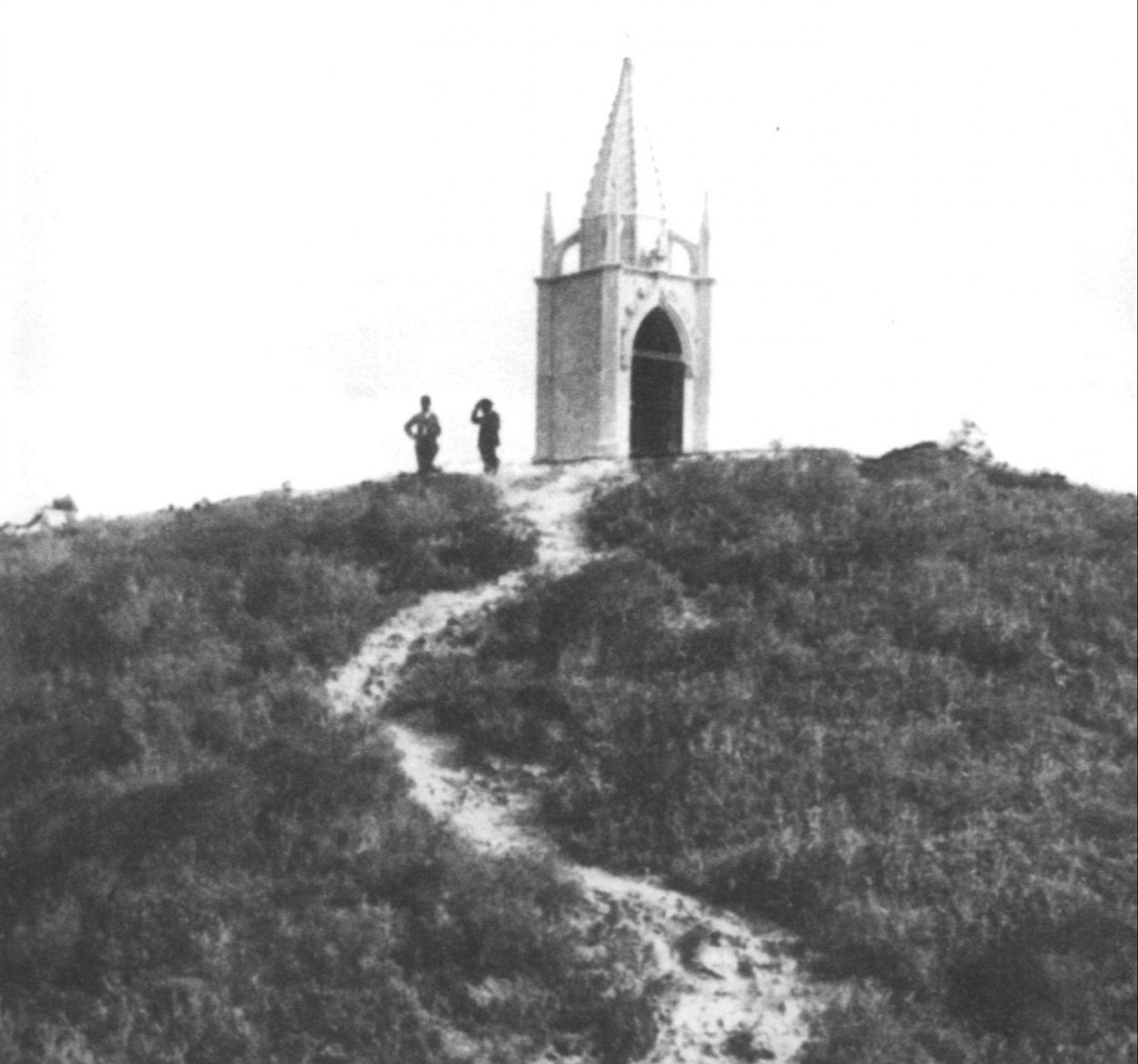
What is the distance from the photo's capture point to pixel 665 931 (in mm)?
13172

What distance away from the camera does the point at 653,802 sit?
15109 millimetres

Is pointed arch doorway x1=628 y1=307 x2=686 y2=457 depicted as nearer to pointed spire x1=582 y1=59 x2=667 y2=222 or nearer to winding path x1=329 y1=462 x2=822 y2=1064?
pointed spire x1=582 y1=59 x2=667 y2=222

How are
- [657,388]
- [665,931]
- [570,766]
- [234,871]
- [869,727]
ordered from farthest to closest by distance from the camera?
[657,388] → [869,727] → [570,766] → [234,871] → [665,931]

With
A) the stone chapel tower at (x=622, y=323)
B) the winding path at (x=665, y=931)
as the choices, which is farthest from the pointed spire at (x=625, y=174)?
the winding path at (x=665, y=931)

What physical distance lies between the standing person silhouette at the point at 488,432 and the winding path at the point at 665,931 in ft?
22.8

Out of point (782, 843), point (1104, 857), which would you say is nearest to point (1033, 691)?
point (1104, 857)

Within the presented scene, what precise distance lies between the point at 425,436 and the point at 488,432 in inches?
47.9

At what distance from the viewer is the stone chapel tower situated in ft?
87.8

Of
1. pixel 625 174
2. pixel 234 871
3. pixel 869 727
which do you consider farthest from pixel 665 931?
pixel 625 174

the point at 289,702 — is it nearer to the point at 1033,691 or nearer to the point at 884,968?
the point at 884,968

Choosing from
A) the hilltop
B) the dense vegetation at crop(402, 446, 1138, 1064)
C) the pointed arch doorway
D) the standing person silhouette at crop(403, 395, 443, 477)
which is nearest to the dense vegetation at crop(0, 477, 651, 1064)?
the hilltop

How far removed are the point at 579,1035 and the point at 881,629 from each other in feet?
28.5

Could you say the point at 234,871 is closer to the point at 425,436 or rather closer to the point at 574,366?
the point at 425,436

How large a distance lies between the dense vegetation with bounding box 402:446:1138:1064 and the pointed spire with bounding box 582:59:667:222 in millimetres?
6150
